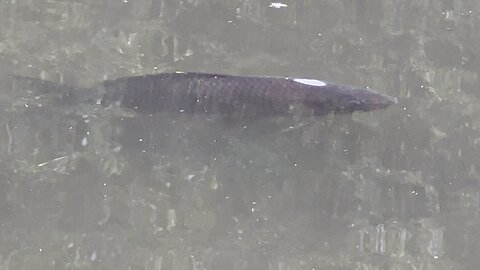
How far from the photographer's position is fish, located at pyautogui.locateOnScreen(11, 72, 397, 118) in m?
3.29

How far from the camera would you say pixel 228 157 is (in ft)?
11.2

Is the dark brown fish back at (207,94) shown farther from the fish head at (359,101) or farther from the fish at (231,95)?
the fish head at (359,101)

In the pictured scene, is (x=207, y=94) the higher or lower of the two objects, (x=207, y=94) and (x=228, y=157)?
the higher

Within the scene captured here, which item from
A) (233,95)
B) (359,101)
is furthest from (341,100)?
(233,95)

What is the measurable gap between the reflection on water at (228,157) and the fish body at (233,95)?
3.2 inches

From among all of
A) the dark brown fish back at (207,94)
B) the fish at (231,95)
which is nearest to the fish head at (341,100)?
the fish at (231,95)

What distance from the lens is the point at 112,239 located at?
317cm

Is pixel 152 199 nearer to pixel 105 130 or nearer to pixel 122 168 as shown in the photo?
pixel 122 168

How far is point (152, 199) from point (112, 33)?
42.4 inches

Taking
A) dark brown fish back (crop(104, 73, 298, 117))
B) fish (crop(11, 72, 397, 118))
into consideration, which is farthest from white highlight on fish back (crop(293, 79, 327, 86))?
dark brown fish back (crop(104, 73, 298, 117))

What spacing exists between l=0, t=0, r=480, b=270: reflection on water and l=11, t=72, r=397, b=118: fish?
2.9 inches

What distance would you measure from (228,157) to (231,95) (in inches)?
12.5

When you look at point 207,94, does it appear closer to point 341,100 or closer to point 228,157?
point 228,157

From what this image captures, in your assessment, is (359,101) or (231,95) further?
(359,101)
